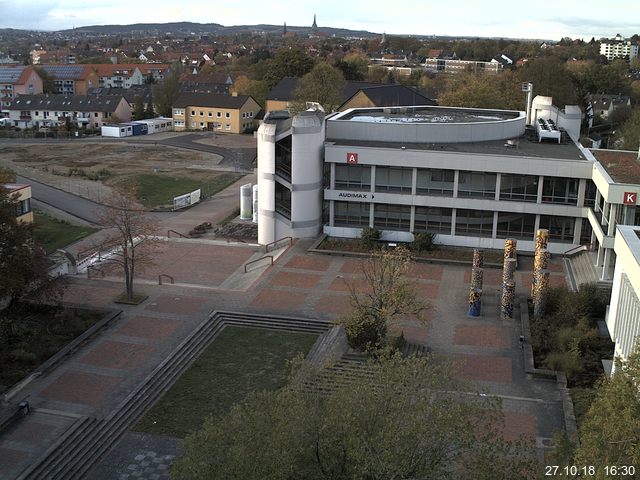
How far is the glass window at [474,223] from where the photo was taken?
134 feet

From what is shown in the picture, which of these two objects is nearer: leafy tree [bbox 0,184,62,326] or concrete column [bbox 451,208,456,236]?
leafy tree [bbox 0,184,62,326]

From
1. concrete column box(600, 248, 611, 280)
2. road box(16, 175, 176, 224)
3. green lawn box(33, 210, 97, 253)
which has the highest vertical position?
concrete column box(600, 248, 611, 280)

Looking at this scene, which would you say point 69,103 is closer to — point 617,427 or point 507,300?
point 507,300

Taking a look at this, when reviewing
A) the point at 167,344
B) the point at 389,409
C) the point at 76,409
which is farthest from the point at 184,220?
the point at 389,409

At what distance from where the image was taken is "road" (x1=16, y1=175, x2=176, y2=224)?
167 feet

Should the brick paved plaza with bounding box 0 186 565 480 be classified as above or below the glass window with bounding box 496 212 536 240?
below

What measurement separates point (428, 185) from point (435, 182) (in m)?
0.44

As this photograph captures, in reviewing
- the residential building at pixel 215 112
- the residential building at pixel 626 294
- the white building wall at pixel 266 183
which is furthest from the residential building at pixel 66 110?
the residential building at pixel 626 294

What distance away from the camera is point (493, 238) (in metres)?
40.7

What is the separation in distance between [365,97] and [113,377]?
2547 inches

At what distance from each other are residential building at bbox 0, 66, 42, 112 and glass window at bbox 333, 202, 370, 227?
9336 cm

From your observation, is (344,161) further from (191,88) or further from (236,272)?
(191,88)

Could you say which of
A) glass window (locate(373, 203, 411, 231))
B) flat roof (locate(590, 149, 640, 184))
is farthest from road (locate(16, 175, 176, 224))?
flat roof (locate(590, 149, 640, 184))

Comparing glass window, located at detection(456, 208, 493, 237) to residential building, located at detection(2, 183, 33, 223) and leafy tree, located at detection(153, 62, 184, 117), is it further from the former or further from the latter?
leafy tree, located at detection(153, 62, 184, 117)
